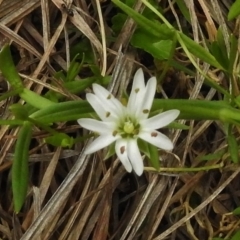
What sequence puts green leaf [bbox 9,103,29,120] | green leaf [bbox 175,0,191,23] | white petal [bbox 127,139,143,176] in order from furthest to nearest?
green leaf [bbox 175,0,191,23] → green leaf [bbox 9,103,29,120] → white petal [bbox 127,139,143,176]

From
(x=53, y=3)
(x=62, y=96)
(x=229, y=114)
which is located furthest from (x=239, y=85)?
(x=53, y=3)

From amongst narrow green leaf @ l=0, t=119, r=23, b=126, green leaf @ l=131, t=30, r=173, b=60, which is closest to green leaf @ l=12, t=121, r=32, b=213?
narrow green leaf @ l=0, t=119, r=23, b=126

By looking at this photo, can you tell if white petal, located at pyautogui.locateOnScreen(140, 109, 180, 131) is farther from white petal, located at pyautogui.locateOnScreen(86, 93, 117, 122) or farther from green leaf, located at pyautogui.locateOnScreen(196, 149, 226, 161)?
green leaf, located at pyautogui.locateOnScreen(196, 149, 226, 161)

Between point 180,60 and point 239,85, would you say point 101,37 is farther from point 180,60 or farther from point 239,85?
point 239,85

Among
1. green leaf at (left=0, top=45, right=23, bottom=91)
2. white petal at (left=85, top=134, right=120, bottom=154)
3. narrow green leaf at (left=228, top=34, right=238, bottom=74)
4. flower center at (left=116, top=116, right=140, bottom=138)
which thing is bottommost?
white petal at (left=85, top=134, right=120, bottom=154)

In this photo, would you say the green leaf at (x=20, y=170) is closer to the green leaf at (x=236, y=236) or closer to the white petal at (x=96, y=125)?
the white petal at (x=96, y=125)
